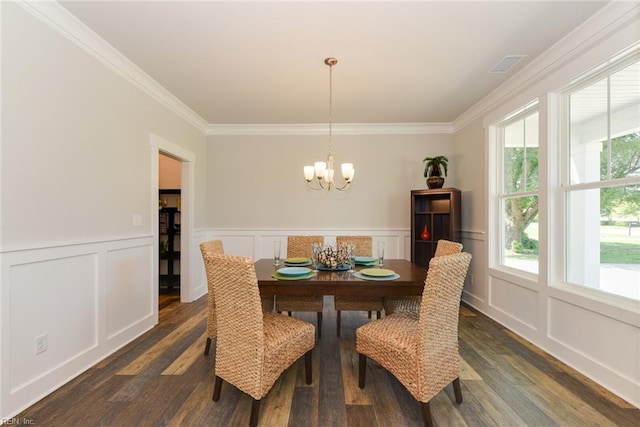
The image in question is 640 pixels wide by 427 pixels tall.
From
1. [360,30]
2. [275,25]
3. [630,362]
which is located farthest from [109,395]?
[630,362]

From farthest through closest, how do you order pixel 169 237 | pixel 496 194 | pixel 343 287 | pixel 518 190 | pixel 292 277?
pixel 169 237 → pixel 496 194 → pixel 518 190 → pixel 292 277 → pixel 343 287

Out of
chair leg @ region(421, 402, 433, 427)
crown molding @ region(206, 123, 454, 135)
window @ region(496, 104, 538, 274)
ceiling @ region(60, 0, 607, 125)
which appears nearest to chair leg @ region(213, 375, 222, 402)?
chair leg @ region(421, 402, 433, 427)

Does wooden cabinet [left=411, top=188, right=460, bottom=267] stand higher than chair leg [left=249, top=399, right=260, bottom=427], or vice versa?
wooden cabinet [left=411, top=188, right=460, bottom=267]

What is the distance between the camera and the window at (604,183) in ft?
6.31

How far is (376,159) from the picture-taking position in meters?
4.39

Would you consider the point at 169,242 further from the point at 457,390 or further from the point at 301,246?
the point at 457,390

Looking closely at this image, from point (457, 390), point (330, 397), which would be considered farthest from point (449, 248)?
point (330, 397)

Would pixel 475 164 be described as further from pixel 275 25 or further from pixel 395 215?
pixel 275 25

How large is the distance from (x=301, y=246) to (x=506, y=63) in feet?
8.51

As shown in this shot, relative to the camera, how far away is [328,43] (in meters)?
2.25

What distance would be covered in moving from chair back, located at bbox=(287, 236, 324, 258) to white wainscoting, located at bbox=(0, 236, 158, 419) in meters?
1.48

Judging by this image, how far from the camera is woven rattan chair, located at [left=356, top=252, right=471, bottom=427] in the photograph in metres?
1.55

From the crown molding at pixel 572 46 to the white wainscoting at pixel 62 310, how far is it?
3.93 meters

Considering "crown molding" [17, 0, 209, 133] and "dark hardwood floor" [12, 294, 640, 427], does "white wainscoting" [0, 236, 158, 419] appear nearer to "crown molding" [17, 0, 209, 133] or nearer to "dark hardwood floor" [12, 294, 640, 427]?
"dark hardwood floor" [12, 294, 640, 427]
